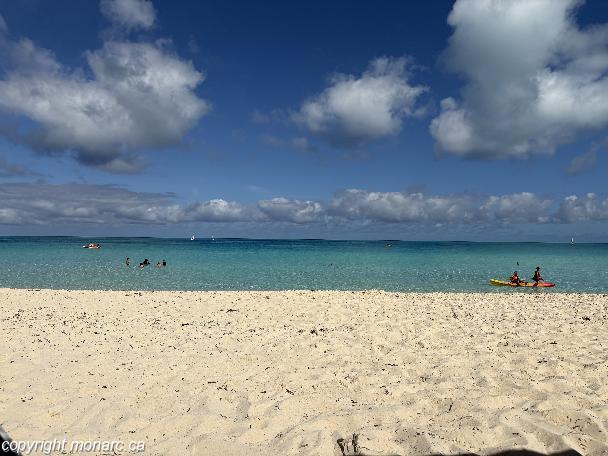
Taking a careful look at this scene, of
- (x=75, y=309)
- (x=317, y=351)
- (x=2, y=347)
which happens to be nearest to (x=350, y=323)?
(x=317, y=351)

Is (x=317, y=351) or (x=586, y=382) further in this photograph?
(x=317, y=351)

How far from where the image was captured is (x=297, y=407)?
21.3 ft

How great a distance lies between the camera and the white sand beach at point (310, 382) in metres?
5.50

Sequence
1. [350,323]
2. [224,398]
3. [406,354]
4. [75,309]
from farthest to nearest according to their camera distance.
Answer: [75,309], [350,323], [406,354], [224,398]

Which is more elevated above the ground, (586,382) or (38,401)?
(586,382)

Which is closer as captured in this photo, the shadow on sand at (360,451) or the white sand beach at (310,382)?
the shadow on sand at (360,451)

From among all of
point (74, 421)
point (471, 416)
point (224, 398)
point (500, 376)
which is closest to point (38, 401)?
point (74, 421)

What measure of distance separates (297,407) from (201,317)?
8479mm

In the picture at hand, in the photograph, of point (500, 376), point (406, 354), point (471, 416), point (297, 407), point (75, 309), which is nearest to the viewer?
point (471, 416)

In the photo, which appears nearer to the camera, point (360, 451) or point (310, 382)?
point (360, 451)

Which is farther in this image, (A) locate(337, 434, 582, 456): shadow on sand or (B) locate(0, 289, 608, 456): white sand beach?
(B) locate(0, 289, 608, 456): white sand beach

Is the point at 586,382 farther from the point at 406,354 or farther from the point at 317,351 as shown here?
the point at 317,351

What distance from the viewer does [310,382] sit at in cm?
754

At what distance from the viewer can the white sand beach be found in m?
5.50
